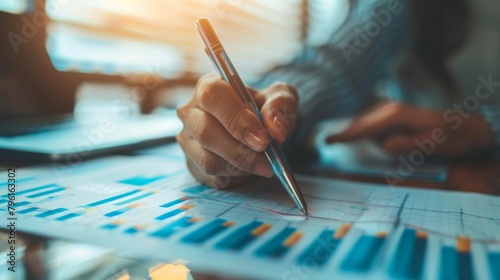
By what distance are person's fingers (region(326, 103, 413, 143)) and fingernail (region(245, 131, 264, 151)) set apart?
0.28 metres

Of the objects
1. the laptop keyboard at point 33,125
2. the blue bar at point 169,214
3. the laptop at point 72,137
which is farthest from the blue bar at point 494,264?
the laptop keyboard at point 33,125

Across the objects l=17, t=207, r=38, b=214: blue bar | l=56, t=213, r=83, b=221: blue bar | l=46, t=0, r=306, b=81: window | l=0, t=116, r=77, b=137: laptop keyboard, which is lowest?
l=56, t=213, r=83, b=221: blue bar

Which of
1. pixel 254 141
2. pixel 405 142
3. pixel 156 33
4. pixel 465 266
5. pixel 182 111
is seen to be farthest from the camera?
pixel 156 33

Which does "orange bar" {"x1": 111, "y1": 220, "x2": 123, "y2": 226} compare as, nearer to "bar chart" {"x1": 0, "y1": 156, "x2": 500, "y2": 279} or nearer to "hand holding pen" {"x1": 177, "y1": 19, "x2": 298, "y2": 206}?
"bar chart" {"x1": 0, "y1": 156, "x2": 500, "y2": 279}

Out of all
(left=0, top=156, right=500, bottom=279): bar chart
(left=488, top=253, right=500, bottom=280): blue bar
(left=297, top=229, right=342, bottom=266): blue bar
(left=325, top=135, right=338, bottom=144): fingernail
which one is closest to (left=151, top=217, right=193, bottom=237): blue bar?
(left=0, top=156, right=500, bottom=279): bar chart

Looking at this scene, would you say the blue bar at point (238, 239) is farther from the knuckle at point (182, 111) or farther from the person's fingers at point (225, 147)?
the knuckle at point (182, 111)

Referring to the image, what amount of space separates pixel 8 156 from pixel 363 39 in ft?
1.98

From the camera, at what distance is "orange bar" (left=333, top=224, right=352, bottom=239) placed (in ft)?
0.92

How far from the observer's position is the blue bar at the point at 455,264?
0.73ft

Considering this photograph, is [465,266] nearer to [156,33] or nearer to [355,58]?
[355,58]

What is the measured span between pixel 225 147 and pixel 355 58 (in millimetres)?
421

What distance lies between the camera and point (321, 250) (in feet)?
0.84

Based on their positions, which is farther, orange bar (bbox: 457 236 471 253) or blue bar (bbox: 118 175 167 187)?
blue bar (bbox: 118 175 167 187)

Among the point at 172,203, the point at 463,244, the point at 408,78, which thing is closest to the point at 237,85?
the point at 172,203
